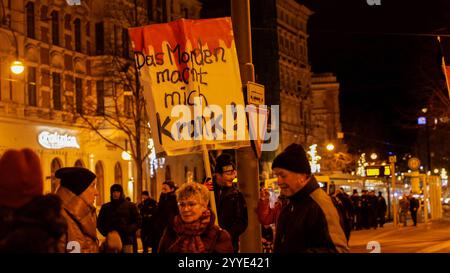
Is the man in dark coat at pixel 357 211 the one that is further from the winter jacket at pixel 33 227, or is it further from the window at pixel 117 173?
the winter jacket at pixel 33 227

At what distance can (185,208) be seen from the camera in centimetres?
595

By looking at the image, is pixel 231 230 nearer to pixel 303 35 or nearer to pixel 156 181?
pixel 156 181

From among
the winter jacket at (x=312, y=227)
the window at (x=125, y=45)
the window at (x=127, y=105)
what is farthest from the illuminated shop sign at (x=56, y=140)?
the winter jacket at (x=312, y=227)

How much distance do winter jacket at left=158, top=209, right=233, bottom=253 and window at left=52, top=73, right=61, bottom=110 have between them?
3407 centimetres

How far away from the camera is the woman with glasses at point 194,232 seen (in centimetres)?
583

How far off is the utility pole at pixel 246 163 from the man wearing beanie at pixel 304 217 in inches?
166

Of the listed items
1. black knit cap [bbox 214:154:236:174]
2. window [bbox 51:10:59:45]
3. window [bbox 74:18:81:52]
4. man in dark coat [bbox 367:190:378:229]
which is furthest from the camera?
window [bbox 74:18:81:52]

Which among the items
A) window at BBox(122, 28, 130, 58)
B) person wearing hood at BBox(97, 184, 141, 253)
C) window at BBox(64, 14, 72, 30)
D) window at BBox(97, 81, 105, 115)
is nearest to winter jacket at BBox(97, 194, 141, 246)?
person wearing hood at BBox(97, 184, 141, 253)

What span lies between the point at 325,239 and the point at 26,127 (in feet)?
107

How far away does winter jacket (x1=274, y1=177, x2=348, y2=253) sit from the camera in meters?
5.11

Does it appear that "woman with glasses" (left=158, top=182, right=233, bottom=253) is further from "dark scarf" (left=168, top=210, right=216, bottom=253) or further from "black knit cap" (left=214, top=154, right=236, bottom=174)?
"black knit cap" (left=214, top=154, right=236, bottom=174)

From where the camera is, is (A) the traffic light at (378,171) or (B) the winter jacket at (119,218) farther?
(A) the traffic light at (378,171)

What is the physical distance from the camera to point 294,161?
5.60 meters

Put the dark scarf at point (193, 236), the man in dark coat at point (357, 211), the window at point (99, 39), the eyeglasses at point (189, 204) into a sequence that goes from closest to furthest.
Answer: the dark scarf at point (193, 236)
the eyeglasses at point (189, 204)
the man in dark coat at point (357, 211)
the window at point (99, 39)
